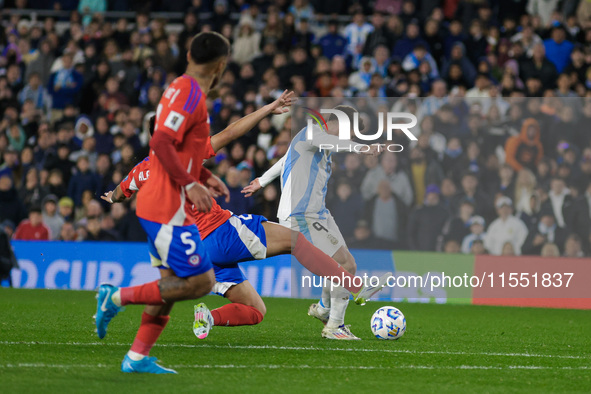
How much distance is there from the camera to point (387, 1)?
64.7ft

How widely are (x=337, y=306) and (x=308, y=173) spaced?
1386mm

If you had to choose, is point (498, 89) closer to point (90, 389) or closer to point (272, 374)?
point (272, 374)

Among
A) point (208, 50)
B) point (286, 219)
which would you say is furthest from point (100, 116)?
point (208, 50)

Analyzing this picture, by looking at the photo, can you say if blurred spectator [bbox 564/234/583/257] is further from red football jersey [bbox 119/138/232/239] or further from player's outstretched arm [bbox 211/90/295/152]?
player's outstretched arm [bbox 211/90/295/152]

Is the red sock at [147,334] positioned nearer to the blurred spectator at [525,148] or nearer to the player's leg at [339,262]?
the player's leg at [339,262]

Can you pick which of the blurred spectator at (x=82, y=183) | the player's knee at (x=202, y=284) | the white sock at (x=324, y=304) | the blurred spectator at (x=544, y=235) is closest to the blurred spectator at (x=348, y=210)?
the blurred spectator at (x=544, y=235)

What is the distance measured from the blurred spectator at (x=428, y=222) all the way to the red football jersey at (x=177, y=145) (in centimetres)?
891

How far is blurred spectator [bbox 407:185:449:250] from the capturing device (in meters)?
14.7

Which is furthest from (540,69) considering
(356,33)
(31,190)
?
(31,190)

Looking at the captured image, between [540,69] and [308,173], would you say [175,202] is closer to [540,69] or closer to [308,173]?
[308,173]

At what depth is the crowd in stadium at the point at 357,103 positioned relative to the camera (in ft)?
48.5

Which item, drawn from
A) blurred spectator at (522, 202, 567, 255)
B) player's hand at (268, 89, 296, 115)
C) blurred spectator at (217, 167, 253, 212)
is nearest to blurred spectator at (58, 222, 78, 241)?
blurred spectator at (217, 167, 253, 212)

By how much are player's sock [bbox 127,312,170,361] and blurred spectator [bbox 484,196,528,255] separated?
929 centimetres

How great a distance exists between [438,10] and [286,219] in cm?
1079
